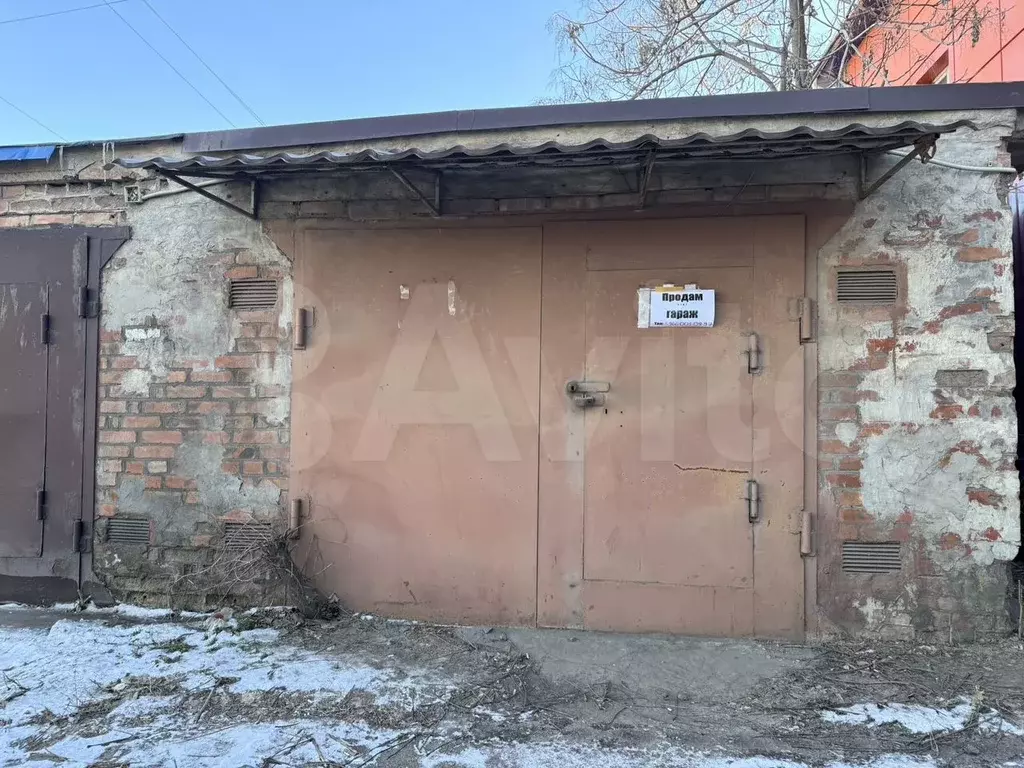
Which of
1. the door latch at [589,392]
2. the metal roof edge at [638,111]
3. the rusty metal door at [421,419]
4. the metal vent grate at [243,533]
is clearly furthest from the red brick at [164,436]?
the door latch at [589,392]

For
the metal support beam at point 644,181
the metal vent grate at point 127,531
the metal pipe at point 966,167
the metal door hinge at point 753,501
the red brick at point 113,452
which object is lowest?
the metal vent grate at point 127,531

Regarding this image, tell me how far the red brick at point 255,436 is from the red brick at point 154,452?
43cm

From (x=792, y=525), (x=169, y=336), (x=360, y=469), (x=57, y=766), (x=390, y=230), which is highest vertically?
(x=390, y=230)

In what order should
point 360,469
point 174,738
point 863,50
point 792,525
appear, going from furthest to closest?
1. point 863,50
2. point 360,469
3. point 792,525
4. point 174,738

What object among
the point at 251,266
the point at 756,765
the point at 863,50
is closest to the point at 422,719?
the point at 756,765

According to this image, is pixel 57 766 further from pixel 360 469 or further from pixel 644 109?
pixel 644 109

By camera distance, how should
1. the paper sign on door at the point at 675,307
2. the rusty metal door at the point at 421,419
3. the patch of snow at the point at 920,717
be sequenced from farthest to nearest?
the rusty metal door at the point at 421,419
the paper sign on door at the point at 675,307
the patch of snow at the point at 920,717

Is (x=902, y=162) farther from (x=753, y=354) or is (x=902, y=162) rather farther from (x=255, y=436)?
(x=255, y=436)

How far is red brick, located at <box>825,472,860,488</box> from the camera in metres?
3.28

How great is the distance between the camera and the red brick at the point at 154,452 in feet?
12.5

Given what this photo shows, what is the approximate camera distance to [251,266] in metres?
3.79

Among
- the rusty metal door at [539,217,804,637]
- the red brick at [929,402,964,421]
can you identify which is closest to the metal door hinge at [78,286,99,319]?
the rusty metal door at [539,217,804,637]

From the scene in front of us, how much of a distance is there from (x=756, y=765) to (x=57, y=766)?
8.75ft

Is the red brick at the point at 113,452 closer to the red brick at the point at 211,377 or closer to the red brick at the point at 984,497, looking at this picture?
the red brick at the point at 211,377
